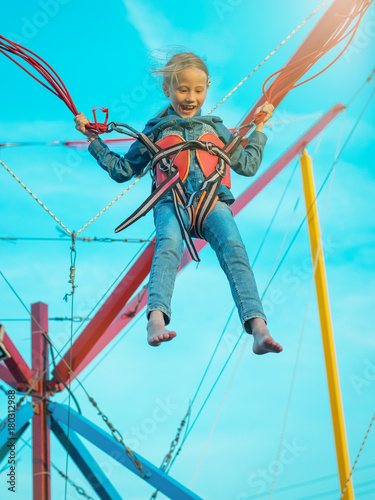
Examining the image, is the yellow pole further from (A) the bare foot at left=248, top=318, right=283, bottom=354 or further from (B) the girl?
(A) the bare foot at left=248, top=318, right=283, bottom=354

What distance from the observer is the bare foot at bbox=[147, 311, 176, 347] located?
14.0ft

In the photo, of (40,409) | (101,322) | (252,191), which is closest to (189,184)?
(252,191)

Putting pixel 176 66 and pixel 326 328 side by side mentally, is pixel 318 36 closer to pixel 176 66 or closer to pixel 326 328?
pixel 176 66

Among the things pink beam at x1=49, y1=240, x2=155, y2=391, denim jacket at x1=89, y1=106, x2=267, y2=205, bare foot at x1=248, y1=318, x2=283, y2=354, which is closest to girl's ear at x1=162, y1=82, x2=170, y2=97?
denim jacket at x1=89, y1=106, x2=267, y2=205

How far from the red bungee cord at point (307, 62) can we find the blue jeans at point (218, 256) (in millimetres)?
1032

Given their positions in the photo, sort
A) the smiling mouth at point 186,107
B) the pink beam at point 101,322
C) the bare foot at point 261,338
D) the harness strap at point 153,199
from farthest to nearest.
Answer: the pink beam at point 101,322, the smiling mouth at point 186,107, the harness strap at point 153,199, the bare foot at point 261,338

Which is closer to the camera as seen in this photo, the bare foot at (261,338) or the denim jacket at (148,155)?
the bare foot at (261,338)

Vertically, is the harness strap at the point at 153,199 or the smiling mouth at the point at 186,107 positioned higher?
the smiling mouth at the point at 186,107

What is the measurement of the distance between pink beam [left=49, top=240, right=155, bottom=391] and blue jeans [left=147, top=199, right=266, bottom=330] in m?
1.33

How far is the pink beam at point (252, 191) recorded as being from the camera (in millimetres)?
6988

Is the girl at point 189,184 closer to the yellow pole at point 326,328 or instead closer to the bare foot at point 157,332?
the bare foot at point 157,332

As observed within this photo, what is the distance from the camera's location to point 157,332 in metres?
4.36

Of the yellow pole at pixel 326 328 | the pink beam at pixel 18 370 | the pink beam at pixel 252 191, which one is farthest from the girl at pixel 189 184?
the pink beam at pixel 18 370

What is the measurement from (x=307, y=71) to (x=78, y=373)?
3.70m
